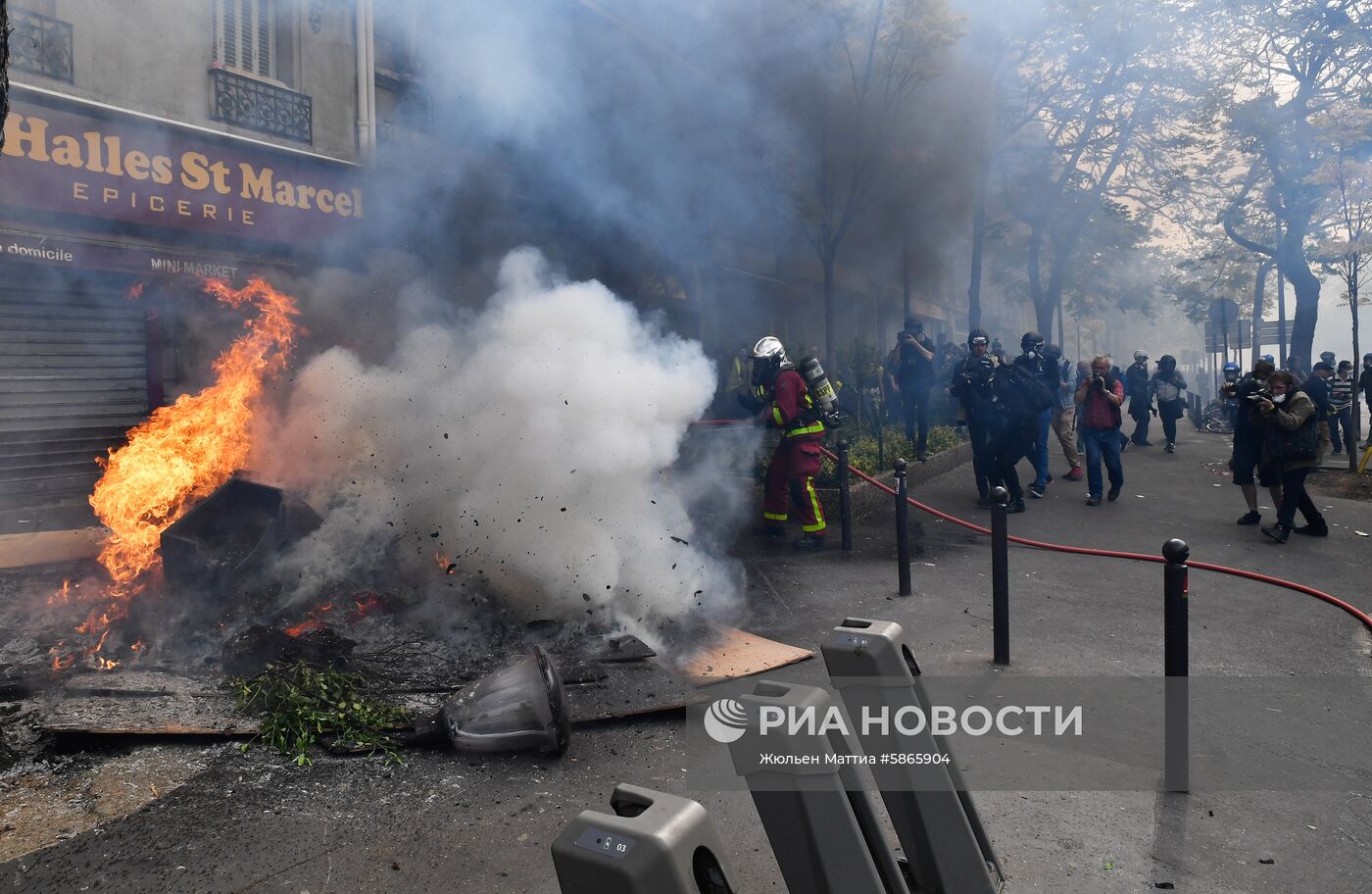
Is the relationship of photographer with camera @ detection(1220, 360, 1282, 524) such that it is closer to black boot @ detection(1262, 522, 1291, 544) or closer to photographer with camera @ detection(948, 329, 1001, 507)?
black boot @ detection(1262, 522, 1291, 544)

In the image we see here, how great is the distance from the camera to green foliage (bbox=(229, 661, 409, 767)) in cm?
335

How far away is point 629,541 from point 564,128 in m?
7.57

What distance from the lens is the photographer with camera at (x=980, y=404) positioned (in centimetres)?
845

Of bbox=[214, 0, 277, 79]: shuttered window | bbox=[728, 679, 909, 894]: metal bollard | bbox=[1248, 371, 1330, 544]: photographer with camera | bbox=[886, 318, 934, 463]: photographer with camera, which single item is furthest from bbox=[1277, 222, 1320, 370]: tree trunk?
bbox=[728, 679, 909, 894]: metal bollard

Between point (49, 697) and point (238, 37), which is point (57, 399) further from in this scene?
point (49, 697)

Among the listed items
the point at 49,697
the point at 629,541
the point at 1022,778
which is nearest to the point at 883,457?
the point at 629,541

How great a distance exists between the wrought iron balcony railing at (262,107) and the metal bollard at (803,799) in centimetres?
921

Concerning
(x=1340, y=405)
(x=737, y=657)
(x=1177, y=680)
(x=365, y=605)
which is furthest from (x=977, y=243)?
(x=1177, y=680)

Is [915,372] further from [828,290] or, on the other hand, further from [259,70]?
[259,70]

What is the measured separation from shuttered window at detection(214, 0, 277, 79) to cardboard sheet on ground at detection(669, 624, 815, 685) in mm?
7928

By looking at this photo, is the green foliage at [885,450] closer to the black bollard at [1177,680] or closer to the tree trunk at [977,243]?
the black bollard at [1177,680]

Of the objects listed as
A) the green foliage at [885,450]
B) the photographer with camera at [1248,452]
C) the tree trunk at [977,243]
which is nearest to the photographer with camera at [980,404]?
the green foliage at [885,450]

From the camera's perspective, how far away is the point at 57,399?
24.7 feet

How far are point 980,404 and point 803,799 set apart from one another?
7.44m
